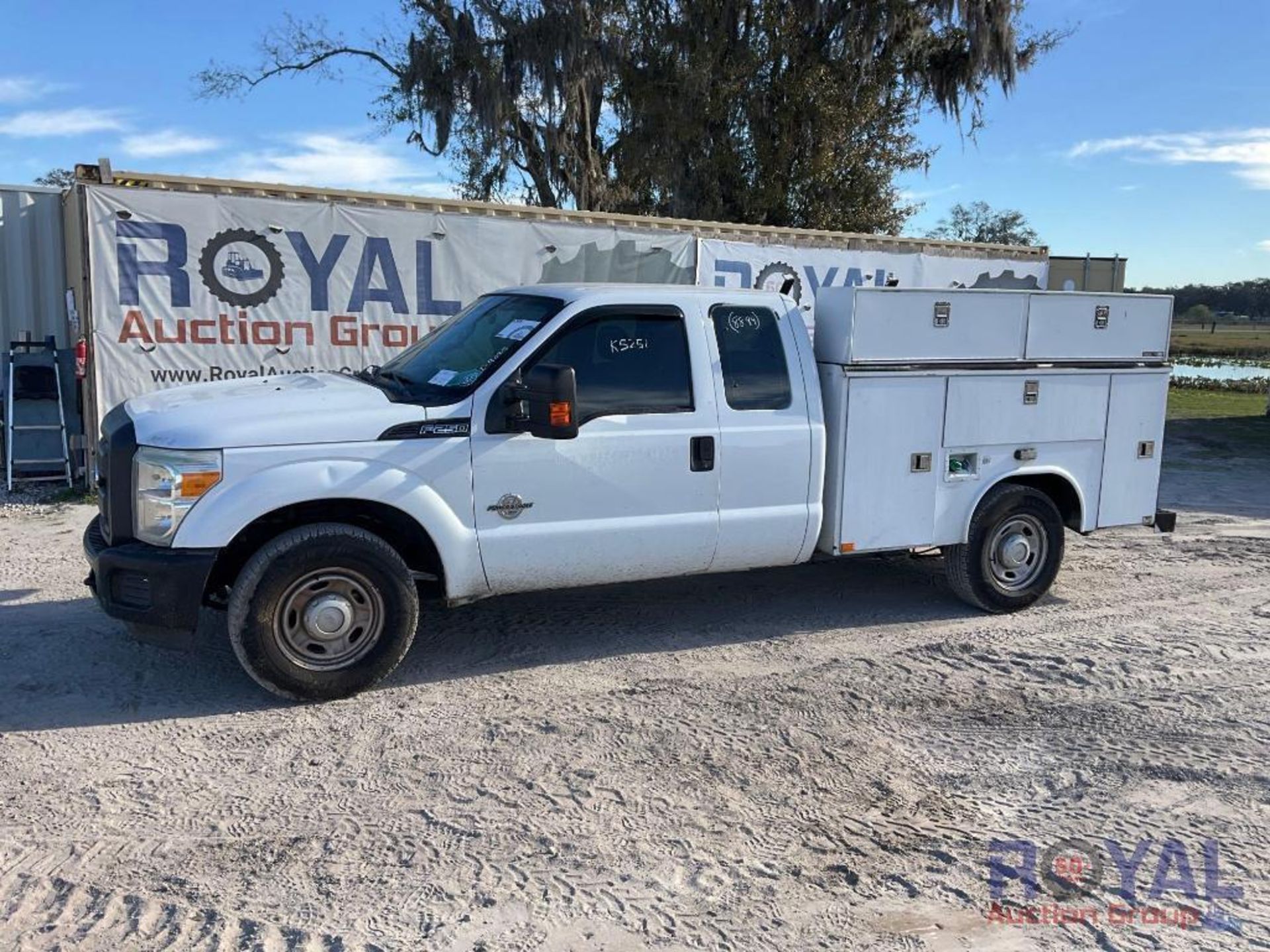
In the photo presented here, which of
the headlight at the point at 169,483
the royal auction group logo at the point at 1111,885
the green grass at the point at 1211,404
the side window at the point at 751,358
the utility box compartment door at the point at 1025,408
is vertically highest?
the side window at the point at 751,358

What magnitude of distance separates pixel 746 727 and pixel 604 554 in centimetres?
120

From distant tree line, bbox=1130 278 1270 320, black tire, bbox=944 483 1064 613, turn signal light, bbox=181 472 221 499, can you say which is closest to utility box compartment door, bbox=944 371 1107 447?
black tire, bbox=944 483 1064 613

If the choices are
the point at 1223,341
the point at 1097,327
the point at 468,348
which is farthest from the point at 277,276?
the point at 1223,341

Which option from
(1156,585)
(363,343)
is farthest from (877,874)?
(363,343)

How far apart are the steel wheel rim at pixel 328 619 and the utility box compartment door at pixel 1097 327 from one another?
4290mm

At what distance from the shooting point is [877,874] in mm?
3566

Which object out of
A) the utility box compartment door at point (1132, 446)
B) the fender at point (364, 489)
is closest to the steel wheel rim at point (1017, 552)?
the utility box compartment door at point (1132, 446)

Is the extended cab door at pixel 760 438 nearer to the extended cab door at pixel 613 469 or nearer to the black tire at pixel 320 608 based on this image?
the extended cab door at pixel 613 469

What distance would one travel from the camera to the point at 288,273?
11.0 metres

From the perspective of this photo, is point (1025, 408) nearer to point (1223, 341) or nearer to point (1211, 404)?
point (1211, 404)

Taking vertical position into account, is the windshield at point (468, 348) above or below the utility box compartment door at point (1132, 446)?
above

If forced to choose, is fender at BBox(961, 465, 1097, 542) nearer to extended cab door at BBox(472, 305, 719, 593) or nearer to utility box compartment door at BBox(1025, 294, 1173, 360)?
utility box compartment door at BBox(1025, 294, 1173, 360)

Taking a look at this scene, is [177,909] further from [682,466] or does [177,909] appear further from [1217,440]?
[1217,440]

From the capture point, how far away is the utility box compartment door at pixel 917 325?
5977 mm
